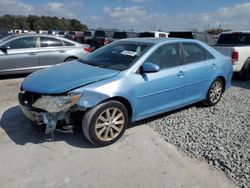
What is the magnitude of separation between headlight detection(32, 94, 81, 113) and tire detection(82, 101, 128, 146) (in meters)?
0.27

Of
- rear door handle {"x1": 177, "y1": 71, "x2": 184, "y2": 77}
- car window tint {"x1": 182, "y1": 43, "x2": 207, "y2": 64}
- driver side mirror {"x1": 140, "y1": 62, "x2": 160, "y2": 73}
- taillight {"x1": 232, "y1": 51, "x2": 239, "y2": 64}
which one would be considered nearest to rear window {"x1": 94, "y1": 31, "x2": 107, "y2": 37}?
taillight {"x1": 232, "y1": 51, "x2": 239, "y2": 64}

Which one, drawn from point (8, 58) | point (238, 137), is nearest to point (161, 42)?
point (238, 137)

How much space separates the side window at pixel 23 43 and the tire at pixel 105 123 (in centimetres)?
548

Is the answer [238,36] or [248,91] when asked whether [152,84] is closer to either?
[248,91]

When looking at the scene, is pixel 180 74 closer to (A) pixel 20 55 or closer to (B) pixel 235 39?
(A) pixel 20 55

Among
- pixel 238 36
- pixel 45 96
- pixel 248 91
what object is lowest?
pixel 248 91

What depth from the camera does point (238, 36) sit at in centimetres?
938

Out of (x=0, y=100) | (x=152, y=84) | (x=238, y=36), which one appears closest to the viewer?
(x=152, y=84)

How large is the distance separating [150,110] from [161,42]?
124 centimetres

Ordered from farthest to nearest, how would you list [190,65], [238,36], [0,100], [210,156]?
[238,36] → [0,100] → [190,65] → [210,156]

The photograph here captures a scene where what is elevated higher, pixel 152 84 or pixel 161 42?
pixel 161 42

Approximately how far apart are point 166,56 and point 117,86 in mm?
1325

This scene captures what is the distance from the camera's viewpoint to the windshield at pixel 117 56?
13.8ft

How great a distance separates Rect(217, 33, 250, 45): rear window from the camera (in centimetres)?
913
